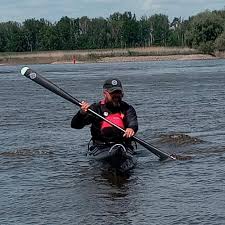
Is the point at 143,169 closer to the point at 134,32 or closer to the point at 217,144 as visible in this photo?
the point at 217,144

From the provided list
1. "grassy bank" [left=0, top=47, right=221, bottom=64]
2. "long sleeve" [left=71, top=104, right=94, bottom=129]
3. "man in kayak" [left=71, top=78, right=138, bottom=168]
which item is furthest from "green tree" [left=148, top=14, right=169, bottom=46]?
"long sleeve" [left=71, top=104, right=94, bottom=129]

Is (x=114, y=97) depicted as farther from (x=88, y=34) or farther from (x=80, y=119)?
(x=88, y=34)

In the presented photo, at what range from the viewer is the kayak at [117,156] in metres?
11.1

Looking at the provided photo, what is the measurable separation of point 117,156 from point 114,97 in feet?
3.52

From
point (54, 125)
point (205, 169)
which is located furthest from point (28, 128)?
point (205, 169)

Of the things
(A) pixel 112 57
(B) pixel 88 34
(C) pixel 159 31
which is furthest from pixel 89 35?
(A) pixel 112 57

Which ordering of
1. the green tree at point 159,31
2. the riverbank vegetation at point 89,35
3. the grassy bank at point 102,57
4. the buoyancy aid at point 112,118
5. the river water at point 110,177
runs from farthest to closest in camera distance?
the green tree at point 159,31, the riverbank vegetation at point 89,35, the grassy bank at point 102,57, the buoyancy aid at point 112,118, the river water at point 110,177

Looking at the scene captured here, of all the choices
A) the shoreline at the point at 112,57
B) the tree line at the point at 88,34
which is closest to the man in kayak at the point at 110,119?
the shoreline at the point at 112,57

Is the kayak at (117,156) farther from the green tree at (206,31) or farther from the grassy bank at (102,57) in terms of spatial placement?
the grassy bank at (102,57)

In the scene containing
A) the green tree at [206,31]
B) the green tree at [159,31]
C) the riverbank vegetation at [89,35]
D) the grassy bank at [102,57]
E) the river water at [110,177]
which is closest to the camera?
the river water at [110,177]

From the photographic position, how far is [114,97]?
11219 mm

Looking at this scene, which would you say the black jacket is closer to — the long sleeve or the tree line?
the long sleeve

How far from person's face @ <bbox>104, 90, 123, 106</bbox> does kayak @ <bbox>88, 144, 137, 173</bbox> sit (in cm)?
81

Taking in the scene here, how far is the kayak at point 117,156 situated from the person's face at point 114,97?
814 millimetres
